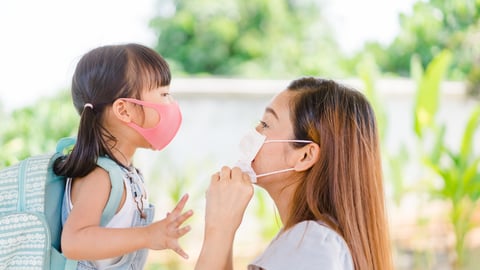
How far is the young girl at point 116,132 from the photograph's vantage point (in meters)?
1.38

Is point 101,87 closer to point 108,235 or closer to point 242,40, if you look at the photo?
point 108,235

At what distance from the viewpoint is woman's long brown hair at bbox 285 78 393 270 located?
4.84 feet

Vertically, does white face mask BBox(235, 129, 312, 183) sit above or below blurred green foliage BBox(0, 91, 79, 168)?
above

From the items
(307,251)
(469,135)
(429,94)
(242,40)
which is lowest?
(469,135)

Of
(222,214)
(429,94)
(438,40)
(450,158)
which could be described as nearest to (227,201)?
(222,214)

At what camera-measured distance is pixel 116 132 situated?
1.48 m

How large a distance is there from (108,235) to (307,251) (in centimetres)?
38

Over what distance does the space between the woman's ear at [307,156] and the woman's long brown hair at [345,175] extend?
1cm

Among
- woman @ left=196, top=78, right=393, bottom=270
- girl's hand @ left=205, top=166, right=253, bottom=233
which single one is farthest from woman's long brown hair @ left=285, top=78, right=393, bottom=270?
girl's hand @ left=205, top=166, right=253, bottom=233

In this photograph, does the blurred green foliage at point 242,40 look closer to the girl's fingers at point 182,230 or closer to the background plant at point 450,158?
the background plant at point 450,158

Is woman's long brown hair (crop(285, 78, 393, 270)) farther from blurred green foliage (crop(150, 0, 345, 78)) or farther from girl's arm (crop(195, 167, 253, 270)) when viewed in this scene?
blurred green foliage (crop(150, 0, 345, 78))

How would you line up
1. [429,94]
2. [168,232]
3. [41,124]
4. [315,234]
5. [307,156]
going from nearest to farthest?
1. [168,232]
2. [315,234]
3. [307,156]
4. [41,124]
5. [429,94]

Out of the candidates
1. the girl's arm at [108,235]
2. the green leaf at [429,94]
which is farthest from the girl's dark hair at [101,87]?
the green leaf at [429,94]

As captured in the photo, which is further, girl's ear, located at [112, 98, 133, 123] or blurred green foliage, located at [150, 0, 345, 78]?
blurred green foliage, located at [150, 0, 345, 78]
